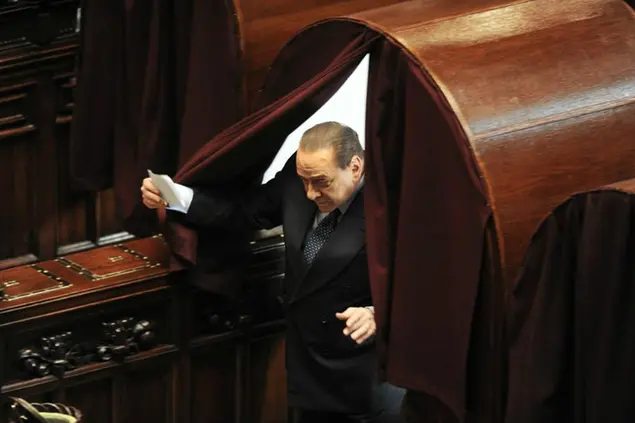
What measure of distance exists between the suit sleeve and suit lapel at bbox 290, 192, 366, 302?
25cm

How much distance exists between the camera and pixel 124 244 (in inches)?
197

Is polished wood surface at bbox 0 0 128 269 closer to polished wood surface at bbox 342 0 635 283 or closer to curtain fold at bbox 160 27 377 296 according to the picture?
curtain fold at bbox 160 27 377 296

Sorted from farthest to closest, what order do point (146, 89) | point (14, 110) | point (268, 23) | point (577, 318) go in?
point (14, 110) → point (146, 89) → point (268, 23) → point (577, 318)

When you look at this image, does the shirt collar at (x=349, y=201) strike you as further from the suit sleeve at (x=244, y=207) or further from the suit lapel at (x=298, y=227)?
the suit sleeve at (x=244, y=207)

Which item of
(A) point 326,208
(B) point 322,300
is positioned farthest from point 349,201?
(B) point 322,300

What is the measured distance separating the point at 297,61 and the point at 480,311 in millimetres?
1048

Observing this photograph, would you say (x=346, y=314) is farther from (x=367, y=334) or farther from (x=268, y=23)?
(x=268, y=23)

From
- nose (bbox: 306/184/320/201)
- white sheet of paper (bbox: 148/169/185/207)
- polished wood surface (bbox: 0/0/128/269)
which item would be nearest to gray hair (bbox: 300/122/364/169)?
nose (bbox: 306/184/320/201)

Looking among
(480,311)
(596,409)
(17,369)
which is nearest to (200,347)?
(17,369)

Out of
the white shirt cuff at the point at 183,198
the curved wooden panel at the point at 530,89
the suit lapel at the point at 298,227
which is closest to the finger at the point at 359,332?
the suit lapel at the point at 298,227

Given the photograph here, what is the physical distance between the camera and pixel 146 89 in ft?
15.4

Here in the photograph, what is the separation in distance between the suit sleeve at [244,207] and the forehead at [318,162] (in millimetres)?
288

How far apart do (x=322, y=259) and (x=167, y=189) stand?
507mm

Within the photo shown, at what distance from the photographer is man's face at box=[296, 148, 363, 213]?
4.06 meters
